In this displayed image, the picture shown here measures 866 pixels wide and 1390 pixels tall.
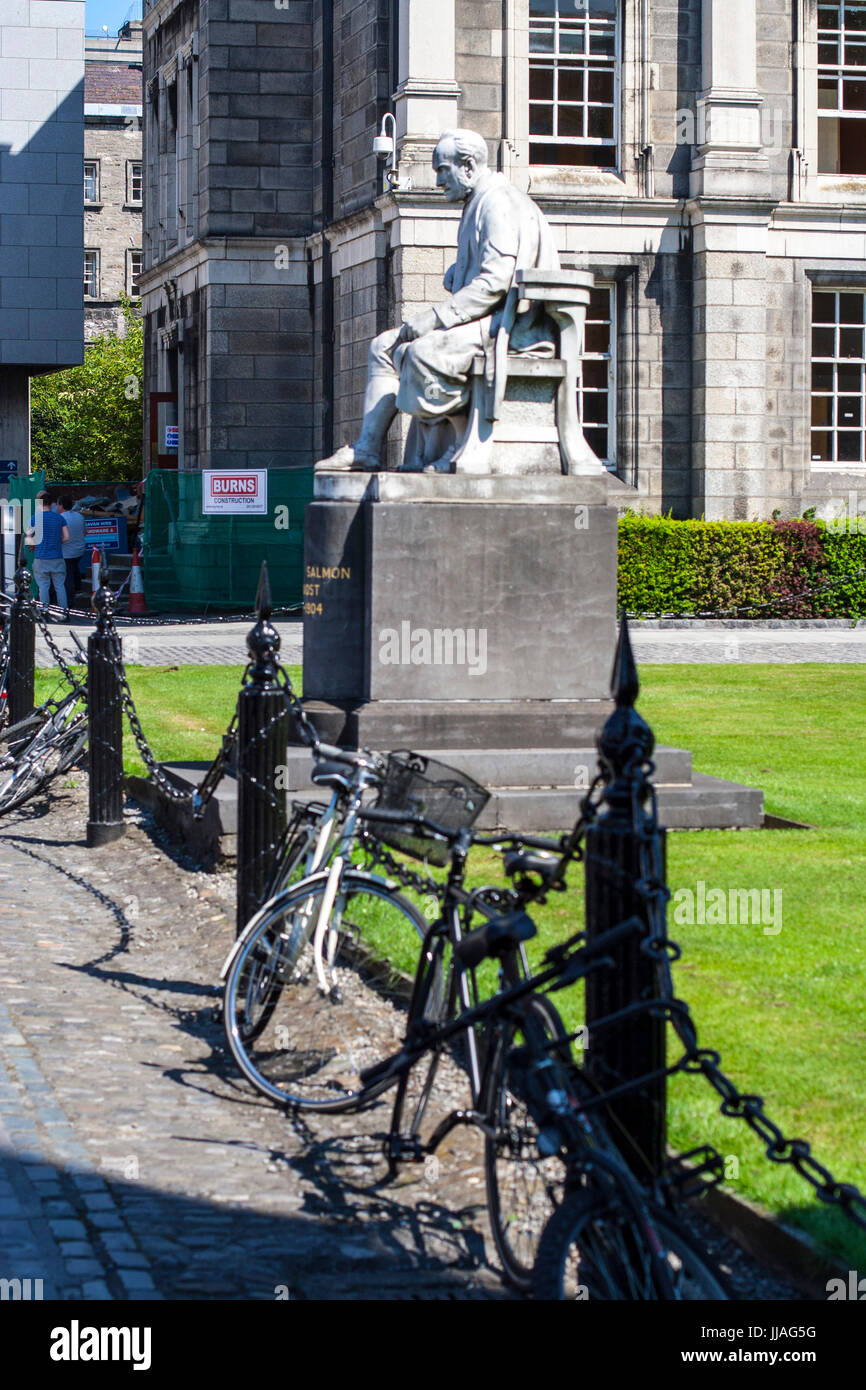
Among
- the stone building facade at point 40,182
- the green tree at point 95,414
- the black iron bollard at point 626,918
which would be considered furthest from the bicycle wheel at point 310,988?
the green tree at point 95,414

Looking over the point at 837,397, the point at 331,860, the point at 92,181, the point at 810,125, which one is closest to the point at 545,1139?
the point at 331,860

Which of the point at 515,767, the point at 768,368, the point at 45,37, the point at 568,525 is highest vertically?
the point at 45,37

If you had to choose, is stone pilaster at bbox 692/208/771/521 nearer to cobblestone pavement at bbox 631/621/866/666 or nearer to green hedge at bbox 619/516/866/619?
green hedge at bbox 619/516/866/619

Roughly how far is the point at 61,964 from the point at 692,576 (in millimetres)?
18987

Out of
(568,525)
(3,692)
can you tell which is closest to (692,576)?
(3,692)

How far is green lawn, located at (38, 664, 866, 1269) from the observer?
5023mm

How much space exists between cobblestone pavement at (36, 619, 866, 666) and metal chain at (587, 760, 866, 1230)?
1404cm

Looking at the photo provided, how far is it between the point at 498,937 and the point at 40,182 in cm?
3559

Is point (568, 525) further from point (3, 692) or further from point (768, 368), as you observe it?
point (768, 368)

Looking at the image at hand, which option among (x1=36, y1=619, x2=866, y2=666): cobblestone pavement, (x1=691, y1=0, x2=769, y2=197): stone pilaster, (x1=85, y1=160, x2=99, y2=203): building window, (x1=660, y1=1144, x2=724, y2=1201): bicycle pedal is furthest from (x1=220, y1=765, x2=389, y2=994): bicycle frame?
(x1=85, y1=160, x2=99, y2=203): building window

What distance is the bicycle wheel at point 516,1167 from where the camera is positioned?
4.27 m

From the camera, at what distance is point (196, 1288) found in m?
4.43

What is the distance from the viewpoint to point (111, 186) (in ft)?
234

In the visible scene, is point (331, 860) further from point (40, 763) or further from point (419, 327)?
point (40, 763)
